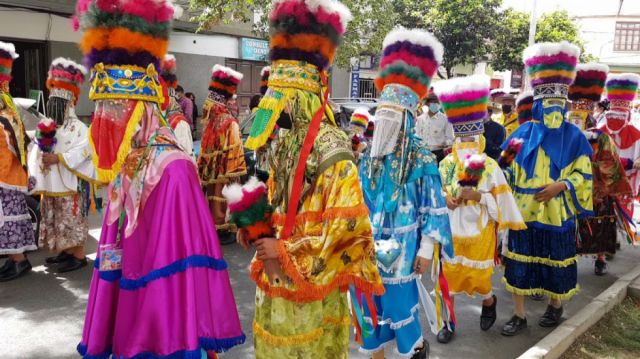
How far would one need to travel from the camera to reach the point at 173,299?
257 cm

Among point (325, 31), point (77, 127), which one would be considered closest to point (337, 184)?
point (325, 31)

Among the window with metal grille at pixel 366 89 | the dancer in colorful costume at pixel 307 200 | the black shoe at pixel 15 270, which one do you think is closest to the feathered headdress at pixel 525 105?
the dancer in colorful costume at pixel 307 200

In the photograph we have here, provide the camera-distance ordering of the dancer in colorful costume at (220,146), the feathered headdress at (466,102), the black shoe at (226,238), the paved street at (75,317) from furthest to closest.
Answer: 1. the black shoe at (226,238)
2. the dancer in colorful costume at (220,146)
3. the feathered headdress at (466,102)
4. the paved street at (75,317)

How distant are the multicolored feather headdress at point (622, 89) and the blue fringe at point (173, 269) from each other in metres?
6.84

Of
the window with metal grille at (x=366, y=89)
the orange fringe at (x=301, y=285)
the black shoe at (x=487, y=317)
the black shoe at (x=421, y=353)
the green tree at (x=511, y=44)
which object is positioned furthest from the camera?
the window with metal grille at (x=366, y=89)

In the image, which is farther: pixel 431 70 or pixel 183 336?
pixel 431 70

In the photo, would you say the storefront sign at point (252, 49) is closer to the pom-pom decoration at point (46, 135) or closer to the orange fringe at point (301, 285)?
the pom-pom decoration at point (46, 135)

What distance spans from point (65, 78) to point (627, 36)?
56.6 meters

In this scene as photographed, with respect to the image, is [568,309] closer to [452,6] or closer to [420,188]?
[420,188]

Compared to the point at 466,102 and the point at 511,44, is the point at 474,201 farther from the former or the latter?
the point at 511,44

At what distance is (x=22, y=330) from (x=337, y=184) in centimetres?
373

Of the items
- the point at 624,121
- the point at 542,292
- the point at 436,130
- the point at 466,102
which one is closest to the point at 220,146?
the point at 466,102

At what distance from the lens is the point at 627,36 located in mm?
50375

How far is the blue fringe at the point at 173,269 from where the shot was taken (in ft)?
8.41
